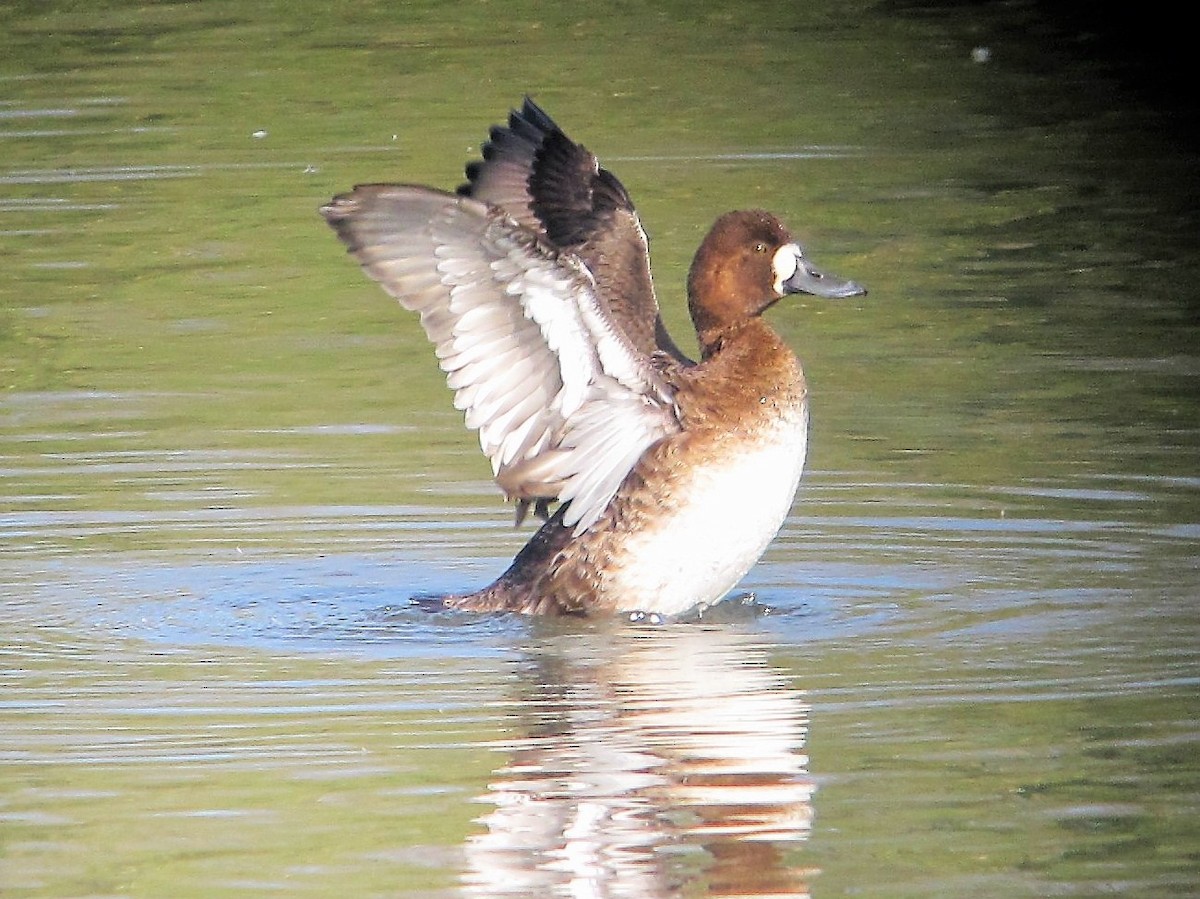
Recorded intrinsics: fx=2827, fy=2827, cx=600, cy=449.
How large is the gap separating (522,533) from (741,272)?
1.44 metres

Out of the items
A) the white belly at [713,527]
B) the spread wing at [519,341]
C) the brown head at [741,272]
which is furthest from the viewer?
the brown head at [741,272]

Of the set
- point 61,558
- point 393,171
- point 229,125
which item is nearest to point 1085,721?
point 61,558

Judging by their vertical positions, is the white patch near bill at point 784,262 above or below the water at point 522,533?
above

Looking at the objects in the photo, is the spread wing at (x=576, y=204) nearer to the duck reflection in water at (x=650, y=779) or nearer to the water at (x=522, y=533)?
the water at (x=522, y=533)

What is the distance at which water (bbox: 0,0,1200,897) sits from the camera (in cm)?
550

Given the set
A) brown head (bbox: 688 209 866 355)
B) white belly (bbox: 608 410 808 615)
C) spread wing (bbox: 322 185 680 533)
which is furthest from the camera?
brown head (bbox: 688 209 866 355)

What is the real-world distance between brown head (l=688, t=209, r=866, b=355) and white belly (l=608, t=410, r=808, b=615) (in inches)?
20.2

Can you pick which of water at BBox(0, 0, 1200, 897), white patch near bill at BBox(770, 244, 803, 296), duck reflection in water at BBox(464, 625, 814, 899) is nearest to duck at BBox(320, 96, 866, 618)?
white patch near bill at BBox(770, 244, 803, 296)

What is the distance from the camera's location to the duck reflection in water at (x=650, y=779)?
5.18 metres

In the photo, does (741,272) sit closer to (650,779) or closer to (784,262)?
(784,262)

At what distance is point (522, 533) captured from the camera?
897 centimetres

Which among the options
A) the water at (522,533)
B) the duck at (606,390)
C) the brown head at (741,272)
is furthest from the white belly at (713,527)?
the brown head at (741,272)

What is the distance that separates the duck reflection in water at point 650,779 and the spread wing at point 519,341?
54cm

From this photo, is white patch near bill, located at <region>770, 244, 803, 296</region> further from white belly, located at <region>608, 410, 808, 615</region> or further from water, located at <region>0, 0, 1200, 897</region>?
water, located at <region>0, 0, 1200, 897</region>
